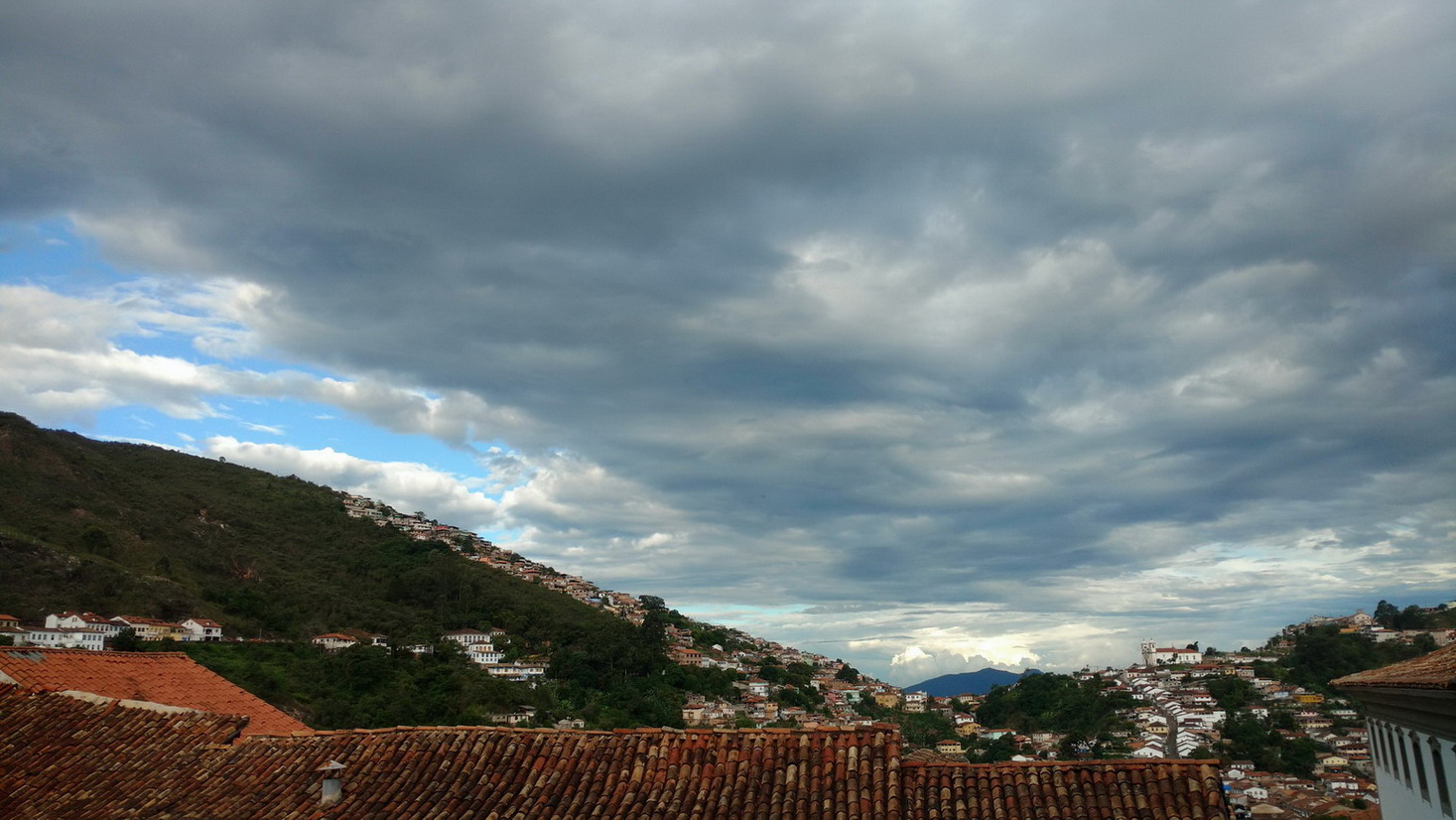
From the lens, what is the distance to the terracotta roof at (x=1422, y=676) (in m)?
9.38

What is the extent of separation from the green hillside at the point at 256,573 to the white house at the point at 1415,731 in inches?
1747

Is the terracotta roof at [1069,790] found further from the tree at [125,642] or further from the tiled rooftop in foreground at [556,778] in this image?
the tree at [125,642]

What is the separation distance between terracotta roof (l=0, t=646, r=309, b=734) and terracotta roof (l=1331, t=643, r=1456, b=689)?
15.4m

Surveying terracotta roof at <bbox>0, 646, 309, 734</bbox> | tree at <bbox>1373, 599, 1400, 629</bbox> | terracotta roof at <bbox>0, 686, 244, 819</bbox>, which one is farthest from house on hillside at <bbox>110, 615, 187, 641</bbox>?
tree at <bbox>1373, 599, 1400, 629</bbox>

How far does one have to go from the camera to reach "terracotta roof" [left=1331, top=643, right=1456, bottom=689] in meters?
9.38

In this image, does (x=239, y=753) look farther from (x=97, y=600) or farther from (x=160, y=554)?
(x=160, y=554)

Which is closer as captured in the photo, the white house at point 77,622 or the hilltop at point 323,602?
the white house at point 77,622

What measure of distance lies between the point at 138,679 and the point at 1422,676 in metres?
19.6

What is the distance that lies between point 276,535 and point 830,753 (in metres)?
109

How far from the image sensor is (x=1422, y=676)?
10406 millimetres

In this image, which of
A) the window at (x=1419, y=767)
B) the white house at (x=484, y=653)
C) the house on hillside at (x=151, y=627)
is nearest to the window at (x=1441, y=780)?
the window at (x=1419, y=767)

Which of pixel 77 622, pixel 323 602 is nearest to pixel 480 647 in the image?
pixel 323 602

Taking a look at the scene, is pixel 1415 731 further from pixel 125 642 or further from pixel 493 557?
pixel 493 557

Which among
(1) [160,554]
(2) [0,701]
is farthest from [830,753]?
(1) [160,554]
